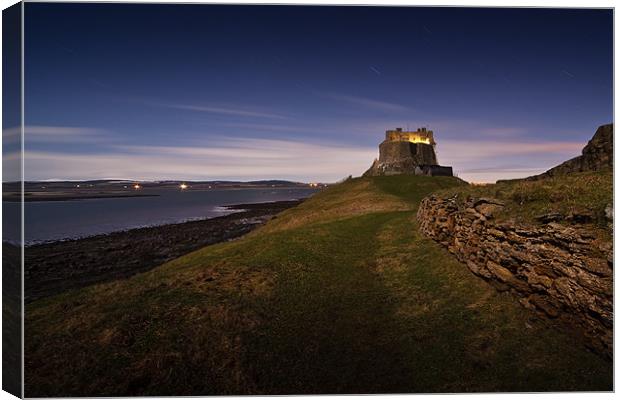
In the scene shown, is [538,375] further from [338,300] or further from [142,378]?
[142,378]

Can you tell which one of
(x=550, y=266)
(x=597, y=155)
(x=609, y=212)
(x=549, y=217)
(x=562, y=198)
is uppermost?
(x=597, y=155)

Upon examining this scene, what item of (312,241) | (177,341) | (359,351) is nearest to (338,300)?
(359,351)

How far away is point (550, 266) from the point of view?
8.95 meters

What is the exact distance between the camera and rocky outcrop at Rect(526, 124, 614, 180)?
11758 mm

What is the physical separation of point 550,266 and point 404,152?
10466 centimetres

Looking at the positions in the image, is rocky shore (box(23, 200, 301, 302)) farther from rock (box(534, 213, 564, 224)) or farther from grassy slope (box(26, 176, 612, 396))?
rock (box(534, 213, 564, 224))

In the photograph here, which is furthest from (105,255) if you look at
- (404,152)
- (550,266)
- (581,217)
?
(404,152)

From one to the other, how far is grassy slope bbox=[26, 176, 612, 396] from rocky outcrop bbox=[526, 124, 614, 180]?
19.7 ft

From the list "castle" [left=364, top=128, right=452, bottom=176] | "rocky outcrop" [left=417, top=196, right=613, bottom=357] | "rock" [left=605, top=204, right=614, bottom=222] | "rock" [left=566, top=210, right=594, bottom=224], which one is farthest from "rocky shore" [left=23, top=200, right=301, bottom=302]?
"castle" [left=364, top=128, right=452, bottom=176]

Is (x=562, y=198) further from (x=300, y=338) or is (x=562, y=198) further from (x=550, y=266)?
(x=300, y=338)

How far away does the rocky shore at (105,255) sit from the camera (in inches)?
1055

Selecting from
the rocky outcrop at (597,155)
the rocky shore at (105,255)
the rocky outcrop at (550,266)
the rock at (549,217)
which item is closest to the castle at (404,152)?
the rocky shore at (105,255)

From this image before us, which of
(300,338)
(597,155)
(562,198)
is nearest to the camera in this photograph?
(300,338)

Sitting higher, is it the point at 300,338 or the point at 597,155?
the point at 597,155
